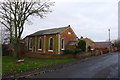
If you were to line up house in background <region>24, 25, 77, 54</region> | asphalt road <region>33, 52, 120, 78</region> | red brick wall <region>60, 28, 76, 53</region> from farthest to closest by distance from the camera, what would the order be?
red brick wall <region>60, 28, 76, 53</region>
house in background <region>24, 25, 77, 54</region>
asphalt road <region>33, 52, 120, 78</region>

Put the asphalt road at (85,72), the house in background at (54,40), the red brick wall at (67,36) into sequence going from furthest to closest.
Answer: the red brick wall at (67,36)
the house in background at (54,40)
the asphalt road at (85,72)

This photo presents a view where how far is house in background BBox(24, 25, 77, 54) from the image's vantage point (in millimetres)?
23609

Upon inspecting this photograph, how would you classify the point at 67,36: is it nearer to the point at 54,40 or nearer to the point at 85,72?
the point at 54,40

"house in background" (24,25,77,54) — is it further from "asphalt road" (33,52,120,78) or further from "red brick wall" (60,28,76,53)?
"asphalt road" (33,52,120,78)

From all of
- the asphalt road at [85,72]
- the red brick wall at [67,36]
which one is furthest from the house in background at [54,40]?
the asphalt road at [85,72]

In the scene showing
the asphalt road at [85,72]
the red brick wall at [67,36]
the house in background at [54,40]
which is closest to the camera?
the asphalt road at [85,72]

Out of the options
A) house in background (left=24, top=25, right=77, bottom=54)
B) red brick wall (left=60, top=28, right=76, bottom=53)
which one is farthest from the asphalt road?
red brick wall (left=60, top=28, right=76, bottom=53)

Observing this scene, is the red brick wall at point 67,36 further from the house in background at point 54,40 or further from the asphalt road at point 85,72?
the asphalt road at point 85,72

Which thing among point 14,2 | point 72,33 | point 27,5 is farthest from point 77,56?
point 14,2

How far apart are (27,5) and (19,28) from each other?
14.8 feet

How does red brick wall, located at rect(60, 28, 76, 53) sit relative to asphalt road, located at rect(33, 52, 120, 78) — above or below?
above

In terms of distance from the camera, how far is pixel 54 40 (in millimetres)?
24359

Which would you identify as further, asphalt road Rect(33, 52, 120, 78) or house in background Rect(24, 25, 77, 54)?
house in background Rect(24, 25, 77, 54)

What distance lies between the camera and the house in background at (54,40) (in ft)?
77.5
